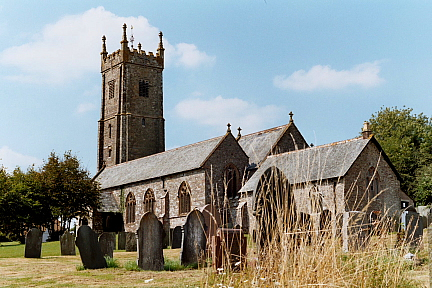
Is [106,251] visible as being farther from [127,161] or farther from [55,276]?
[127,161]

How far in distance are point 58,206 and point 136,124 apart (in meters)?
16.4

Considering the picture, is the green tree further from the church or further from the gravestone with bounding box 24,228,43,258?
the gravestone with bounding box 24,228,43,258

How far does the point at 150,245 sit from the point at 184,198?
853 inches

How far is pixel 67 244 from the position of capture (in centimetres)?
1831

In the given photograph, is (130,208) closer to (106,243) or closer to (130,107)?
(130,107)

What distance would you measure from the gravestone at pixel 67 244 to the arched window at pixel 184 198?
14392 millimetres

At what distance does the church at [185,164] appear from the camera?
85.5 ft

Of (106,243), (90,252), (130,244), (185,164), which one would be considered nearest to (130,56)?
(185,164)

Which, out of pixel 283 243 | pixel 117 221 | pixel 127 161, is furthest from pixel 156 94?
pixel 283 243

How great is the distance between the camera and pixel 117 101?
50.5m

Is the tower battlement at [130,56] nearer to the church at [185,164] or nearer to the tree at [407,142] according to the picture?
the church at [185,164]

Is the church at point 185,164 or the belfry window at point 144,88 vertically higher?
the belfry window at point 144,88

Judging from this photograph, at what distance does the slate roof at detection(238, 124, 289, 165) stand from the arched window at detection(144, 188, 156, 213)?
6.94 m

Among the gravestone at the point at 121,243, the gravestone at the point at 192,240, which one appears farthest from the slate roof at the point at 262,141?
the gravestone at the point at 192,240
